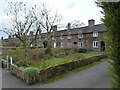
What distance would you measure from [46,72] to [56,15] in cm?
1616

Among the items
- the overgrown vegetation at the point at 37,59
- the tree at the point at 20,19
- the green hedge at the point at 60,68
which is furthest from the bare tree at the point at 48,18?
the green hedge at the point at 60,68

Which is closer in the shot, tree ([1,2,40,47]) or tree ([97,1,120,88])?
tree ([97,1,120,88])

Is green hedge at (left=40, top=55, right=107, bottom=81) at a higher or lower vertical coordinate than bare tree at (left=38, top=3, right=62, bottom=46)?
lower

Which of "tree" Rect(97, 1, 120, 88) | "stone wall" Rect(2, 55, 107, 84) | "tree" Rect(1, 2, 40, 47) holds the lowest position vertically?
"stone wall" Rect(2, 55, 107, 84)

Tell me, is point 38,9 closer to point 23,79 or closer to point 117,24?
point 23,79

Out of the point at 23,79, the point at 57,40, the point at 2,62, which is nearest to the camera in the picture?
the point at 23,79

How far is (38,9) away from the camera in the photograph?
59.1 feet

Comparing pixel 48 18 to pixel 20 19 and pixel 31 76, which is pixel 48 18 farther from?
pixel 31 76

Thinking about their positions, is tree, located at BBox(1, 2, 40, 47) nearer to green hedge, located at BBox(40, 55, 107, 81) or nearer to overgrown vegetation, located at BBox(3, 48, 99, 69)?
overgrown vegetation, located at BBox(3, 48, 99, 69)

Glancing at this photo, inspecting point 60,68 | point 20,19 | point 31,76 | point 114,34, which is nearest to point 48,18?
point 20,19

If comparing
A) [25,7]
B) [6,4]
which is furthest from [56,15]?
[6,4]

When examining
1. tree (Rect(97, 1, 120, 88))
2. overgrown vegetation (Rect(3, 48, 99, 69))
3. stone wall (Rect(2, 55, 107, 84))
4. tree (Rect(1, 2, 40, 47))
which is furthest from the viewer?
tree (Rect(1, 2, 40, 47))

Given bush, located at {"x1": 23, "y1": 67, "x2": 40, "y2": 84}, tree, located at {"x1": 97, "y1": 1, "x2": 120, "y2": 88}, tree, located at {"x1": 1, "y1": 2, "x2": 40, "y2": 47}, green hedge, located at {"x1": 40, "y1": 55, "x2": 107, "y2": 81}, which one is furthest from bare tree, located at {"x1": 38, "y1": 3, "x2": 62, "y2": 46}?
tree, located at {"x1": 97, "y1": 1, "x2": 120, "y2": 88}

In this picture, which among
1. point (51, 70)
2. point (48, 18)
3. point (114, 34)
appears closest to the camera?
point (114, 34)
